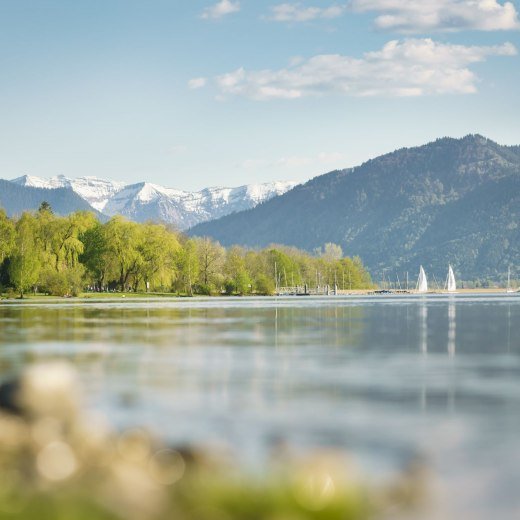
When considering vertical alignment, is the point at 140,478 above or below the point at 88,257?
below

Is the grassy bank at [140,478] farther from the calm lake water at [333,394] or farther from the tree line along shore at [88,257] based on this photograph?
the tree line along shore at [88,257]

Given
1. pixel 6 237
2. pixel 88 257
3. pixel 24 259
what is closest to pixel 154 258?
pixel 88 257

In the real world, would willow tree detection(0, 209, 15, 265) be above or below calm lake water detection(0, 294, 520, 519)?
above

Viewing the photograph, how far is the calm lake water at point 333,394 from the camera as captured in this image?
14914 mm

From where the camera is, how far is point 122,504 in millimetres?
10617

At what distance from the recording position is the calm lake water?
48.9ft

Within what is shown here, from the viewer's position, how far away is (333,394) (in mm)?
22141

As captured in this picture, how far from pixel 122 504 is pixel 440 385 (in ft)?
47.4

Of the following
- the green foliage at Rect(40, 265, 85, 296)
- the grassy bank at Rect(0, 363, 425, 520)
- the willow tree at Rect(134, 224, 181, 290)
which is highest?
the willow tree at Rect(134, 224, 181, 290)

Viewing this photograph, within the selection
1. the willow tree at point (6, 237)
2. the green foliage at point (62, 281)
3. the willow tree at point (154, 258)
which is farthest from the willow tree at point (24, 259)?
the willow tree at point (154, 258)

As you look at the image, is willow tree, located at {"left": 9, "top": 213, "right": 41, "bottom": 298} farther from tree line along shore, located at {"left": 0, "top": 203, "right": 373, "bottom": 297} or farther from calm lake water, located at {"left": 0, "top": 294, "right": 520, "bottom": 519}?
calm lake water, located at {"left": 0, "top": 294, "right": 520, "bottom": 519}

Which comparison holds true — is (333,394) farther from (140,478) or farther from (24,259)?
(24,259)

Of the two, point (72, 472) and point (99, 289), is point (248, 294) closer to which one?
point (99, 289)

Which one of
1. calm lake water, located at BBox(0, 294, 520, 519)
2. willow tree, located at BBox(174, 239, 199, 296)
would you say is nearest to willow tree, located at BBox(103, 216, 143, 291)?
willow tree, located at BBox(174, 239, 199, 296)
